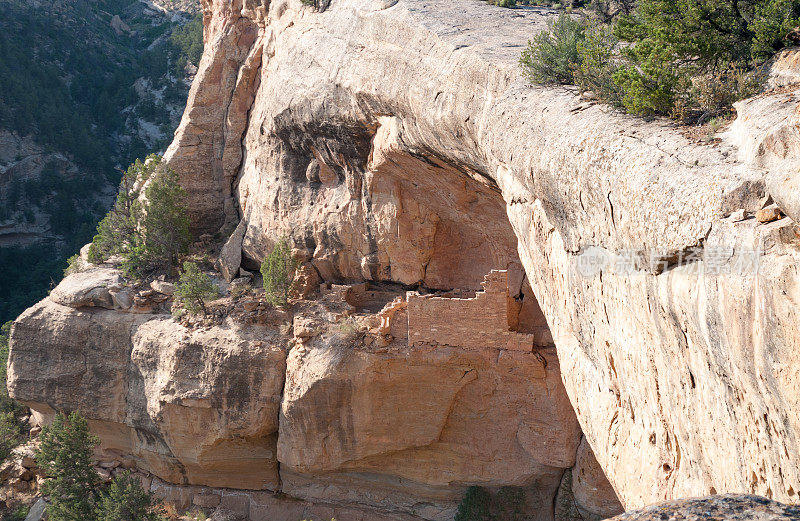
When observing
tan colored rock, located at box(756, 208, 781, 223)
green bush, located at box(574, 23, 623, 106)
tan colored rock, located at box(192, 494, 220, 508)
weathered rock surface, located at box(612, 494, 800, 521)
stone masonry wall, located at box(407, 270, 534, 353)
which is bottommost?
tan colored rock, located at box(192, 494, 220, 508)

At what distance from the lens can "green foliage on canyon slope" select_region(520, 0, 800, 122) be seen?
27.1 ft

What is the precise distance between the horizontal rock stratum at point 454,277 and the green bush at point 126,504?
1354 mm

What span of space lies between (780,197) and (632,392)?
12.1 ft

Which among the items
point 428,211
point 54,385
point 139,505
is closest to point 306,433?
point 139,505

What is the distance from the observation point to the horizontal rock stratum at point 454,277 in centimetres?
636

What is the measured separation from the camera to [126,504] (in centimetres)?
1592

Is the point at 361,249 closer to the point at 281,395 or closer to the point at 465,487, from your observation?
the point at 281,395

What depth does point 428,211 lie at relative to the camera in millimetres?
16156

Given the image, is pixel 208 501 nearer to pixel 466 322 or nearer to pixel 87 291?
pixel 87 291

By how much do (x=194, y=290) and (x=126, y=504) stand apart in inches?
207

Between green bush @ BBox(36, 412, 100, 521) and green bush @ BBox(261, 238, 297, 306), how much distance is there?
19.4ft

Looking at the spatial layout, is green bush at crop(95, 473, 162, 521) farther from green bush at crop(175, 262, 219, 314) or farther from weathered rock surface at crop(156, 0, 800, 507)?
weathered rock surface at crop(156, 0, 800, 507)

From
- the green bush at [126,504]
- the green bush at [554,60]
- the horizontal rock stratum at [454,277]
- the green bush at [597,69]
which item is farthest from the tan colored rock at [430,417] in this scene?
the green bush at [597,69]

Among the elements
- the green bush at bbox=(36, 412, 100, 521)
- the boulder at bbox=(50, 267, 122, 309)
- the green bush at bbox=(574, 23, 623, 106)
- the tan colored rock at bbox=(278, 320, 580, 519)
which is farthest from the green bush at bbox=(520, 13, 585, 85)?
the green bush at bbox=(36, 412, 100, 521)
